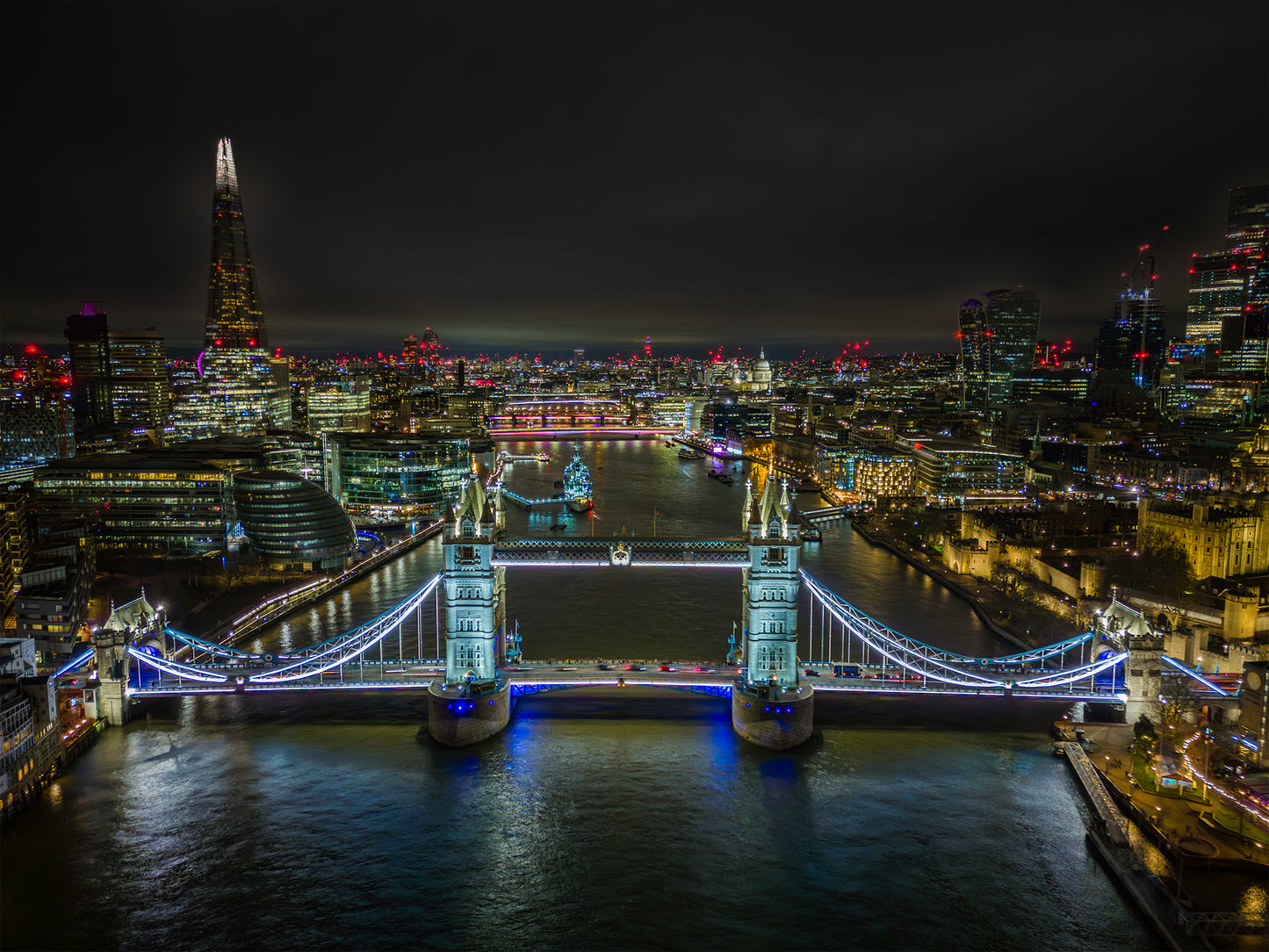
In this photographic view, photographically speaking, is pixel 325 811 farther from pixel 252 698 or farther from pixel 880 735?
pixel 880 735

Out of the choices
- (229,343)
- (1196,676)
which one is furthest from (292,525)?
(229,343)

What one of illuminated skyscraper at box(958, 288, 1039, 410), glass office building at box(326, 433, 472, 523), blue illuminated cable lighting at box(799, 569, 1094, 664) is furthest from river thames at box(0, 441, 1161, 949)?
illuminated skyscraper at box(958, 288, 1039, 410)

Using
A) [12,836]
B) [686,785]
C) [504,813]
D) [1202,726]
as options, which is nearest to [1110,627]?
[1202,726]

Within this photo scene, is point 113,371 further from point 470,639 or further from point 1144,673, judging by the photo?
point 1144,673

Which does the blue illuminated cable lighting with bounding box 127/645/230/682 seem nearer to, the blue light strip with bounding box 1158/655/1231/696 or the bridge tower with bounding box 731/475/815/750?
the bridge tower with bounding box 731/475/815/750

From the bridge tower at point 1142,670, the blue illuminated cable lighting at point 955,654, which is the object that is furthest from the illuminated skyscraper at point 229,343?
the bridge tower at point 1142,670
